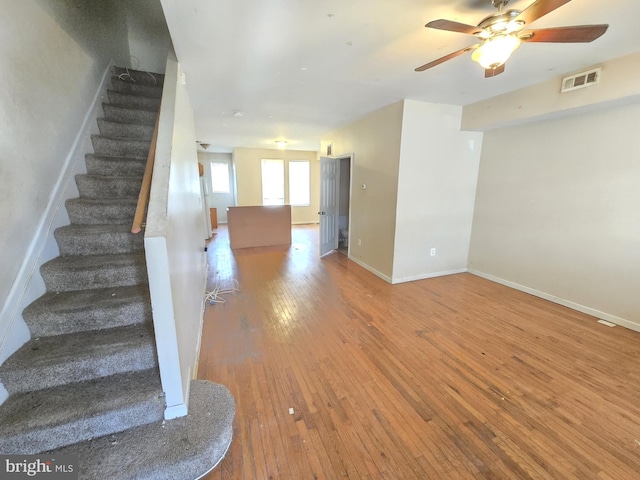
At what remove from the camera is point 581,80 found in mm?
2574

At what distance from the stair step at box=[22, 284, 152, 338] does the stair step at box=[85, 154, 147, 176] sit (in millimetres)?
1209

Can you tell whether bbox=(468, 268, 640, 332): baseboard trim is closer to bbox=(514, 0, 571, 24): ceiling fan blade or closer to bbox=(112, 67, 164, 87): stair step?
bbox=(514, 0, 571, 24): ceiling fan blade

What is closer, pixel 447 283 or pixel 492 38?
pixel 492 38

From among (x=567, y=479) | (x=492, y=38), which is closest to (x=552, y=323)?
(x=567, y=479)

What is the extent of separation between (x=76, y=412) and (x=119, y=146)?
2331 mm

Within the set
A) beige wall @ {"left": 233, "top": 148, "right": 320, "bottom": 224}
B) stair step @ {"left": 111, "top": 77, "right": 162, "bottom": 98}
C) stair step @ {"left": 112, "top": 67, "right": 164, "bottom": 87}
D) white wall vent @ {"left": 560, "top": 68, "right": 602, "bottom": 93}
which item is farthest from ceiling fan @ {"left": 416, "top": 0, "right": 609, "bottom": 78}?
beige wall @ {"left": 233, "top": 148, "right": 320, "bottom": 224}

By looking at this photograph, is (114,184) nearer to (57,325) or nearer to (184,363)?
(57,325)

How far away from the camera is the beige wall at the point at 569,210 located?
2732mm

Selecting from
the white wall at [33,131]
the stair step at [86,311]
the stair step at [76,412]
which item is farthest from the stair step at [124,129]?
the stair step at [76,412]

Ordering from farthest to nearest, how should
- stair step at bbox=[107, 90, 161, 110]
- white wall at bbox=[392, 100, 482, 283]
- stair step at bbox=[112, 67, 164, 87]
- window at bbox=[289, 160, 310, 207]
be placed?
window at bbox=[289, 160, 310, 207]
white wall at bbox=[392, 100, 482, 283]
stair step at bbox=[112, 67, 164, 87]
stair step at bbox=[107, 90, 161, 110]

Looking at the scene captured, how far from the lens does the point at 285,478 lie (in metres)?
1.36

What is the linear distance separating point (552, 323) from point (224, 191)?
9774 mm

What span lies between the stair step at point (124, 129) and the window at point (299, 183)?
6182 mm

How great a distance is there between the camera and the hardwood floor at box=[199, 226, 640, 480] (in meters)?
1.45
